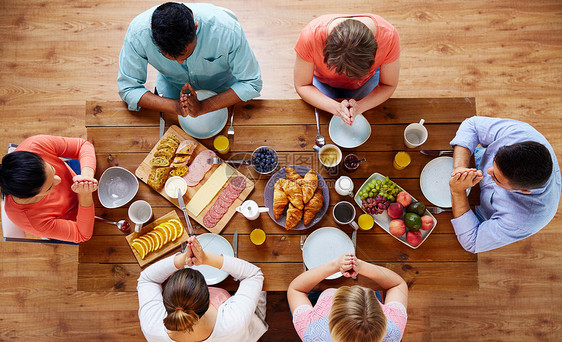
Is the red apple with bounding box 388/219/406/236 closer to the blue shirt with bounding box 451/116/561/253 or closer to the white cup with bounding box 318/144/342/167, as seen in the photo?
the blue shirt with bounding box 451/116/561/253

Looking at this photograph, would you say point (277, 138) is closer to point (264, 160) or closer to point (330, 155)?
point (264, 160)

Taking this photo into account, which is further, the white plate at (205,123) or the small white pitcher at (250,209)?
the white plate at (205,123)

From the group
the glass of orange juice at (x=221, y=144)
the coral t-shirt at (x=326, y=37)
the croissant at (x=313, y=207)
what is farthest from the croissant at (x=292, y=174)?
the coral t-shirt at (x=326, y=37)

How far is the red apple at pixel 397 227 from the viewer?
1873mm

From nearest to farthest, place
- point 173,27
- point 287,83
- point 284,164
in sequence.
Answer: point 173,27
point 284,164
point 287,83

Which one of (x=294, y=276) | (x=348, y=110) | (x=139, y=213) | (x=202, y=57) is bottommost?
(x=294, y=276)

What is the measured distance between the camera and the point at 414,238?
1.88m

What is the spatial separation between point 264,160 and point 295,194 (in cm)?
28

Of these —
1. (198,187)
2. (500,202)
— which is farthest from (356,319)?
(198,187)

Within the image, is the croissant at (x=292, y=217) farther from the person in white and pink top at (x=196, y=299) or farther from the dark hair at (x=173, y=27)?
the dark hair at (x=173, y=27)

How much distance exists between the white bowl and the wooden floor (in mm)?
1347

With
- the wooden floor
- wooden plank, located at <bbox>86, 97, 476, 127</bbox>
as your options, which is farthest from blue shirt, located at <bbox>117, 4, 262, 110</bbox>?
the wooden floor

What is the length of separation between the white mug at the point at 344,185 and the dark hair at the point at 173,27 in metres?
1.11

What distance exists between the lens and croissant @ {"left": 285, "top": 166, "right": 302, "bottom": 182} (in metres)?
1.97
